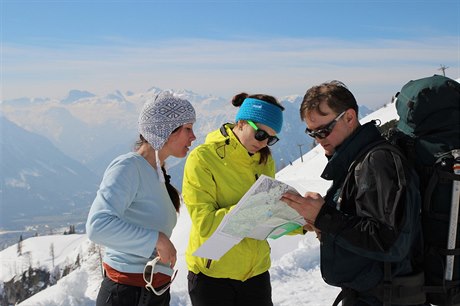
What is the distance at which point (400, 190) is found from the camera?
2.69m

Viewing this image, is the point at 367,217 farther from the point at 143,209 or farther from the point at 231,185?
the point at 143,209

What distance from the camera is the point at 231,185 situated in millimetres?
3996

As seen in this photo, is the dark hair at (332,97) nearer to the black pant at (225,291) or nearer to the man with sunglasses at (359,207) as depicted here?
the man with sunglasses at (359,207)

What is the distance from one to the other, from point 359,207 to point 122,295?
5.78ft

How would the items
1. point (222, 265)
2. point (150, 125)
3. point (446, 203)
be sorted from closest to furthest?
point (446, 203) → point (150, 125) → point (222, 265)

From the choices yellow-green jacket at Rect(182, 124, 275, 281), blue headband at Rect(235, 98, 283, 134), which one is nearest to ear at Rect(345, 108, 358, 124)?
blue headband at Rect(235, 98, 283, 134)

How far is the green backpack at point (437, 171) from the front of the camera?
285 centimetres

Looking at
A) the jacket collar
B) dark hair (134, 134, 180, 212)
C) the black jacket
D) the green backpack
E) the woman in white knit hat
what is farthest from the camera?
dark hair (134, 134, 180, 212)

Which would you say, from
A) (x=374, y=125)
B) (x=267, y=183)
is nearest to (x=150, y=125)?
(x=267, y=183)

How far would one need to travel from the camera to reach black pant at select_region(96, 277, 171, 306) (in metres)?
3.42

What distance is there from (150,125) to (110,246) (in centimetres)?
92

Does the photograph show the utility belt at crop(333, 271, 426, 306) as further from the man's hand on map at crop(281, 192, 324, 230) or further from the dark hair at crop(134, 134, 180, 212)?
the dark hair at crop(134, 134, 180, 212)

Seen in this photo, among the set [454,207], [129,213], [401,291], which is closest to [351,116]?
[454,207]

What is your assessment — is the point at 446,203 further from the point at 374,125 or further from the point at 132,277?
the point at 132,277
